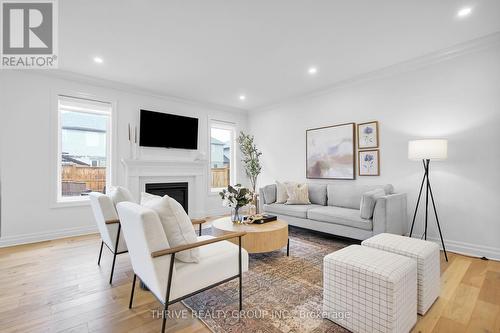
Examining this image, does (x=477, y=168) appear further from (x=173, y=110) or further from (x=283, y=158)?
(x=173, y=110)

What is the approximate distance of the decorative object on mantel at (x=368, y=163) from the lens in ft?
13.1

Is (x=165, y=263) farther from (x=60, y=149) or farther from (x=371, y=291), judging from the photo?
(x=60, y=149)

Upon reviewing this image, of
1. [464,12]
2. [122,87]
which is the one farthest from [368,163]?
[122,87]

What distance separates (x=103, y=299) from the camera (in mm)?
2104

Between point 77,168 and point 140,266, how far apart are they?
3444 millimetres

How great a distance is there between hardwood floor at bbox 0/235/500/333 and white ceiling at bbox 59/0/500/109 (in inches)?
108

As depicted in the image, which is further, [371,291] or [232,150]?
[232,150]

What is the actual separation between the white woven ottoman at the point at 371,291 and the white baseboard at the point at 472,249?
2.14 meters

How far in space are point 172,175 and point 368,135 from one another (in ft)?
12.8

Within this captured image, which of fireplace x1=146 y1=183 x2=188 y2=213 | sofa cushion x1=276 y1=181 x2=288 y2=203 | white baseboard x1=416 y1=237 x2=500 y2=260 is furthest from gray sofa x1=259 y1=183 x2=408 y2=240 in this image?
fireplace x1=146 y1=183 x2=188 y2=213

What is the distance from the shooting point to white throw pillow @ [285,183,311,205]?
4434 mm

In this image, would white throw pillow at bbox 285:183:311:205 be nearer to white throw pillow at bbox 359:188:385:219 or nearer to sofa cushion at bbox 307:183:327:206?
sofa cushion at bbox 307:183:327:206

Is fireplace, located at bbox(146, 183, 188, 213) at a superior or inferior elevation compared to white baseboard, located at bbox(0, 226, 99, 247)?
superior

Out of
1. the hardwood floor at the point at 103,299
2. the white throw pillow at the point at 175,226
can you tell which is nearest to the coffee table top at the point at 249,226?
the hardwood floor at the point at 103,299
